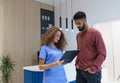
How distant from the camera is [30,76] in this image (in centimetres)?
326

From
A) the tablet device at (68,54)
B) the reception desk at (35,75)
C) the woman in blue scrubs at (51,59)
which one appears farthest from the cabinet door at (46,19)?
the tablet device at (68,54)

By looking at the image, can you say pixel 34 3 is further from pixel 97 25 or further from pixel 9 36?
pixel 97 25

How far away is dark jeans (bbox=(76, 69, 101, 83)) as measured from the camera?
2080mm

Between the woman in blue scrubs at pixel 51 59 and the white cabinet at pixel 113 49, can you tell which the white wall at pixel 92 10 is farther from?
the woman in blue scrubs at pixel 51 59

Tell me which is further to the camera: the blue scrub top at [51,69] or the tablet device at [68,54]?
the blue scrub top at [51,69]

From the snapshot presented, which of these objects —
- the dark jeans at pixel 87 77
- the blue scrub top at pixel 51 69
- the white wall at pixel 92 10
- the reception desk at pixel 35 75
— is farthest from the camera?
the white wall at pixel 92 10

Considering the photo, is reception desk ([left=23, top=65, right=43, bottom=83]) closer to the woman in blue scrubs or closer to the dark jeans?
the woman in blue scrubs

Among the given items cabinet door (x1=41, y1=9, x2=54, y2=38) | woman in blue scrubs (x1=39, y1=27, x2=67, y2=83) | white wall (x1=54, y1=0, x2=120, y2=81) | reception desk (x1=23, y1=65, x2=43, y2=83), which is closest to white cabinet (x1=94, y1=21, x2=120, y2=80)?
white wall (x1=54, y1=0, x2=120, y2=81)

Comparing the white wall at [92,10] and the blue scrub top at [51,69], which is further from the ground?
the white wall at [92,10]

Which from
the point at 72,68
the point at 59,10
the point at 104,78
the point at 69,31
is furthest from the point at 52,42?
the point at 59,10

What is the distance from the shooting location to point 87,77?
6.90ft

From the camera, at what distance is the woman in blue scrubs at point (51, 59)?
7.53 ft

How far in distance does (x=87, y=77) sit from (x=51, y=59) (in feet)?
1.67

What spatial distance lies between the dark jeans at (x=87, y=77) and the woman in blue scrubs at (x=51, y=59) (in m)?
0.26
